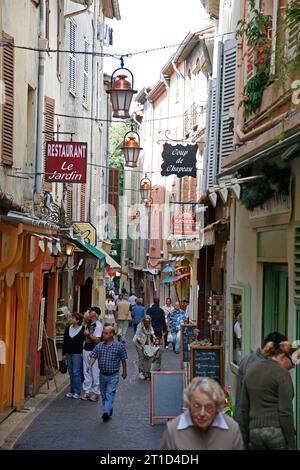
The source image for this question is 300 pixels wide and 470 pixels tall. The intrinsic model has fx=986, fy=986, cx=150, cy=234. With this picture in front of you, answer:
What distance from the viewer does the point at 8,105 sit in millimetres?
A: 16188

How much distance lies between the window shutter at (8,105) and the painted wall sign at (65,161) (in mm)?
3187

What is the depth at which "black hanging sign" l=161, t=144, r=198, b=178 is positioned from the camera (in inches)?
1029

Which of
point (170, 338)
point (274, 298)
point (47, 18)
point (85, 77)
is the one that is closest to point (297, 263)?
point (274, 298)

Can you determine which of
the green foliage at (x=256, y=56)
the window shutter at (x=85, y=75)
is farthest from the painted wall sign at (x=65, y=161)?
the window shutter at (x=85, y=75)

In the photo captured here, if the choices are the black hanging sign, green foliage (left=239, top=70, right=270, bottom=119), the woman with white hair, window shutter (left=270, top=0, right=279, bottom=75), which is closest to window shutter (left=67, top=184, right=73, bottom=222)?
the black hanging sign

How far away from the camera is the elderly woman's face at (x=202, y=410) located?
6.20 m

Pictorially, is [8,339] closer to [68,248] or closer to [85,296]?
[68,248]

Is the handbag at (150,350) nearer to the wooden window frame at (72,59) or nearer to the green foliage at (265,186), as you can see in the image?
the green foliage at (265,186)

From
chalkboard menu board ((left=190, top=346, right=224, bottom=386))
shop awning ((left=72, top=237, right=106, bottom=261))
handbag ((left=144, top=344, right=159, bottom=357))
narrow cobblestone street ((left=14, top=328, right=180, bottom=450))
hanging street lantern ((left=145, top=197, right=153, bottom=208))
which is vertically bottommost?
narrow cobblestone street ((left=14, top=328, right=180, bottom=450))

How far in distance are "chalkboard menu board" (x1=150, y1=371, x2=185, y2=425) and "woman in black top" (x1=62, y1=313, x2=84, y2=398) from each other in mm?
3750

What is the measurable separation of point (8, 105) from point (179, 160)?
34.6 feet

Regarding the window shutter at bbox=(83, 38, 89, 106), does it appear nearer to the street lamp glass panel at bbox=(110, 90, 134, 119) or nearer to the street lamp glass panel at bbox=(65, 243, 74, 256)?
the street lamp glass panel at bbox=(65, 243, 74, 256)

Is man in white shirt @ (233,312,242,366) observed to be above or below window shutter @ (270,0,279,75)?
below

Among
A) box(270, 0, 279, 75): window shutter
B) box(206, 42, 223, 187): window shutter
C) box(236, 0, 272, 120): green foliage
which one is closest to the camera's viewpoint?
box(270, 0, 279, 75): window shutter
